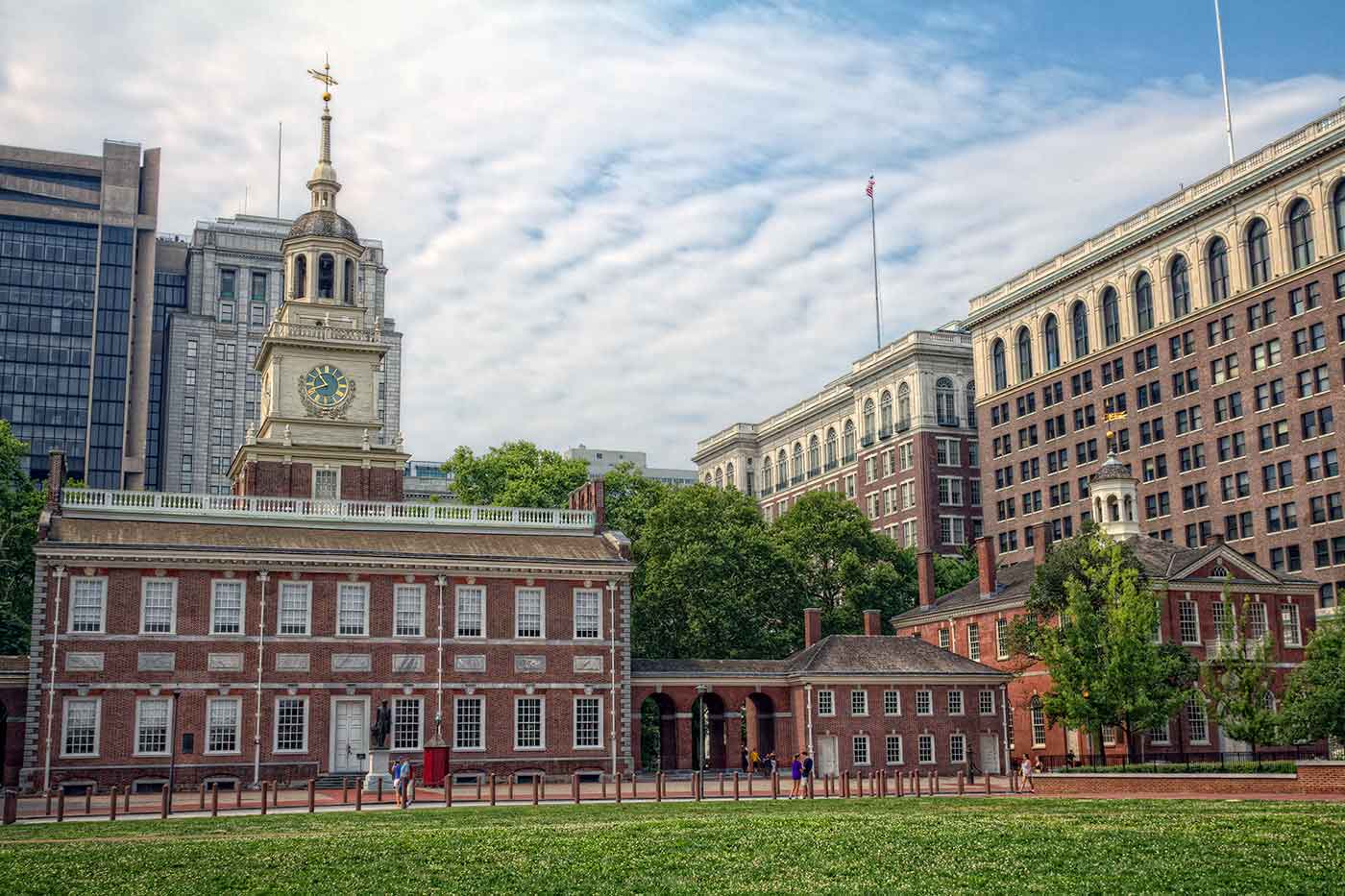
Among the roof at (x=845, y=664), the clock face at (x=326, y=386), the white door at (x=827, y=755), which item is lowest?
the white door at (x=827, y=755)

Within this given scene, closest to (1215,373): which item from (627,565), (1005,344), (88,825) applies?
(1005,344)

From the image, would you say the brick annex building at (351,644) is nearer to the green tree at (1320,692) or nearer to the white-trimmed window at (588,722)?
the white-trimmed window at (588,722)

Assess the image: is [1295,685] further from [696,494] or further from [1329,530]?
[696,494]

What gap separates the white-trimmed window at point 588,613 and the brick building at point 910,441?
2116 inches

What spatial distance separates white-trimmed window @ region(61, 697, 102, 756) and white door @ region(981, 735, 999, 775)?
3662cm

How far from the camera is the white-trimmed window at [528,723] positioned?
2176 inches

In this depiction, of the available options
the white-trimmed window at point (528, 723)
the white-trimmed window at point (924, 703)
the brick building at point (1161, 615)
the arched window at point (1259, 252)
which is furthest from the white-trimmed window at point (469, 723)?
the arched window at point (1259, 252)

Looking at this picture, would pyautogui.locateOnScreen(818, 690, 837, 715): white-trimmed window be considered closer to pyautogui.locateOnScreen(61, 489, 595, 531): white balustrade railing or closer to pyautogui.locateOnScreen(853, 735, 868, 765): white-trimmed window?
pyautogui.locateOnScreen(853, 735, 868, 765): white-trimmed window

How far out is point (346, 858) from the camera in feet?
78.1

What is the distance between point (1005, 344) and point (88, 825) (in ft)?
277

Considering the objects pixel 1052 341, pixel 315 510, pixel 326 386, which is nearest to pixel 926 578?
pixel 1052 341

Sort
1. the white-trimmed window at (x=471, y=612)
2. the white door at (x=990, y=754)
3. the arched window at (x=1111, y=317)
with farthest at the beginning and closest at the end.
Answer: the arched window at (x=1111, y=317)
the white door at (x=990, y=754)
the white-trimmed window at (x=471, y=612)

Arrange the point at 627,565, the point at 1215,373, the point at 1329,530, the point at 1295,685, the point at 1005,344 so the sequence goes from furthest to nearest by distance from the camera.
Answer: the point at 1005,344
the point at 1215,373
the point at 1329,530
the point at 627,565
the point at 1295,685

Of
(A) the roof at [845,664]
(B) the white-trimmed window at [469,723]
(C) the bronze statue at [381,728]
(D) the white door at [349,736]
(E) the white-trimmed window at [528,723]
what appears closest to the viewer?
(C) the bronze statue at [381,728]
